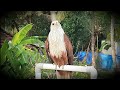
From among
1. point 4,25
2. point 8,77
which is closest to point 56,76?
point 8,77

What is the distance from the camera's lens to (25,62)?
4234 millimetres

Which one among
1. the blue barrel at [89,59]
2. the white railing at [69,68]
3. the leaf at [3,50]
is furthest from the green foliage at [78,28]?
the leaf at [3,50]

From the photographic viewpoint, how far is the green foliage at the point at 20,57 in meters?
4.22

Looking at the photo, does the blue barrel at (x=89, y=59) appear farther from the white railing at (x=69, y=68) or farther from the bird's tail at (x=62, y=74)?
the bird's tail at (x=62, y=74)

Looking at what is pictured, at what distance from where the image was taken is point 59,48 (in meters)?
4.21

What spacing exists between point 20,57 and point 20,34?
11.7 inches

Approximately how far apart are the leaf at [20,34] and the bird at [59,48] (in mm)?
290

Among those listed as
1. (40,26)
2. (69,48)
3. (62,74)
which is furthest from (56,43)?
(62,74)

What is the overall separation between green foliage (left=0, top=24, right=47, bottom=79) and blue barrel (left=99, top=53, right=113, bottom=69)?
2.38 ft

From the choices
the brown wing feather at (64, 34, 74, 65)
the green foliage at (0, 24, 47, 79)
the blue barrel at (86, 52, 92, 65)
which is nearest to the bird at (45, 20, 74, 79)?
the brown wing feather at (64, 34, 74, 65)

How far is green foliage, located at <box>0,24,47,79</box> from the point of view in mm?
4223
